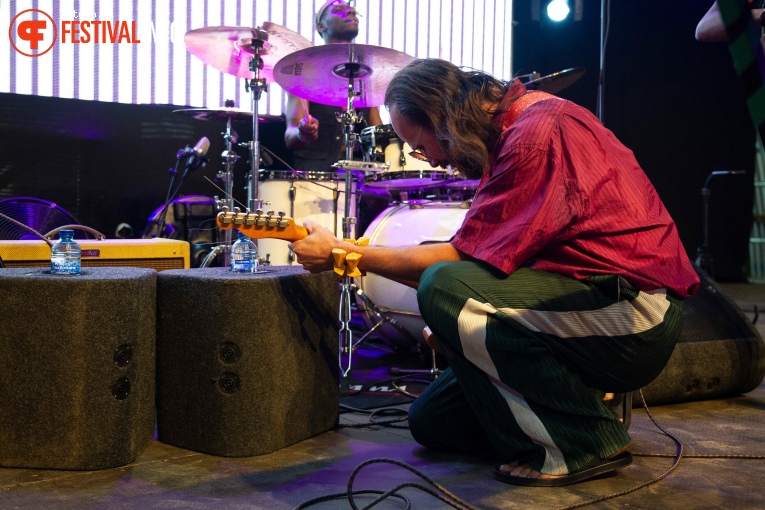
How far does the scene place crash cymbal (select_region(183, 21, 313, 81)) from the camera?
13.1 feet

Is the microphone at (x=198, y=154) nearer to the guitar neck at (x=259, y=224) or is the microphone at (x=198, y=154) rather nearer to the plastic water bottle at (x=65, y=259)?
the plastic water bottle at (x=65, y=259)

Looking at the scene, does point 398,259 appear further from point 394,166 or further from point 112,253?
point 394,166

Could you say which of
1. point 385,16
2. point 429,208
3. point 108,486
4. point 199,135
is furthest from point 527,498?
point 385,16

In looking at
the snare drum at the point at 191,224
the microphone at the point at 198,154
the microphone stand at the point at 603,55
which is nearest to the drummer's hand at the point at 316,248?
the microphone stand at the point at 603,55

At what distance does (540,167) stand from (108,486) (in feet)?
4.60

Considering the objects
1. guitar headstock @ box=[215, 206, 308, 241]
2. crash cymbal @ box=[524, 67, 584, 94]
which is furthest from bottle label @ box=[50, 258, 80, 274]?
crash cymbal @ box=[524, 67, 584, 94]

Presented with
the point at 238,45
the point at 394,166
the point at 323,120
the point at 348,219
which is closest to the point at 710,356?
the point at 348,219

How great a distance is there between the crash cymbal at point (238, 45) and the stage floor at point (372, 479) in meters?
2.43

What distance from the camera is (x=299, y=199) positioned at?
180 inches

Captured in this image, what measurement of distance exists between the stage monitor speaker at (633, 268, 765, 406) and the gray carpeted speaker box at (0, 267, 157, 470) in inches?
75.8

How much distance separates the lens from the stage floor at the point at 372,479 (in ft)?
5.94

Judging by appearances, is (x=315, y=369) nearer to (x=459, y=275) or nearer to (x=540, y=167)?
(x=459, y=275)

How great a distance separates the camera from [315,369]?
2.40m

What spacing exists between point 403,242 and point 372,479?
1760 millimetres
